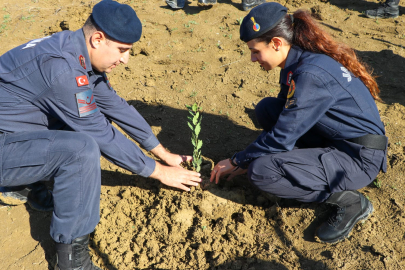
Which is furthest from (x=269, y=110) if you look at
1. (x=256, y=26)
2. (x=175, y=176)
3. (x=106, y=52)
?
(x=106, y=52)

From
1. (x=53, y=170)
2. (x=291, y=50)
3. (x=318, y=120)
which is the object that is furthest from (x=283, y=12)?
(x=53, y=170)

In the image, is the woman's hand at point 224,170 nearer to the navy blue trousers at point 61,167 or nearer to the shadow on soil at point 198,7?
the navy blue trousers at point 61,167

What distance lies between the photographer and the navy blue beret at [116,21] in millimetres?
2303

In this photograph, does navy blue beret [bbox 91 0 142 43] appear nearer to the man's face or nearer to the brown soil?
the man's face

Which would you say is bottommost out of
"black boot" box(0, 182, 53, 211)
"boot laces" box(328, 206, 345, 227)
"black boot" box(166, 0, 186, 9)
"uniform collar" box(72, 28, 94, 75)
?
"black boot" box(0, 182, 53, 211)

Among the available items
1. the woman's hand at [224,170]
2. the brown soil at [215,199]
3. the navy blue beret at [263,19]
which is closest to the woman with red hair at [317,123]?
the navy blue beret at [263,19]

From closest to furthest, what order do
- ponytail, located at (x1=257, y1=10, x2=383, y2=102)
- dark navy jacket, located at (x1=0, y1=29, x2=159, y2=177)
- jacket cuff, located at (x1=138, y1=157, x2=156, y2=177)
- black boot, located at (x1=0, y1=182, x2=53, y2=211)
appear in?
dark navy jacket, located at (x1=0, y1=29, x2=159, y2=177) → ponytail, located at (x1=257, y1=10, x2=383, y2=102) → jacket cuff, located at (x1=138, y1=157, x2=156, y2=177) → black boot, located at (x1=0, y1=182, x2=53, y2=211)

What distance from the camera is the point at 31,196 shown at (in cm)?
310

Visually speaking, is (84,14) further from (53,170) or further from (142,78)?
(53,170)

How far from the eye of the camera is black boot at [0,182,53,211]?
3.08 metres

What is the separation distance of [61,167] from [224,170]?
1.28m

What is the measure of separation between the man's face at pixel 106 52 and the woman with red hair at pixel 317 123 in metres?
0.91

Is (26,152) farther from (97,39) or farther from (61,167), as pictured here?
(97,39)

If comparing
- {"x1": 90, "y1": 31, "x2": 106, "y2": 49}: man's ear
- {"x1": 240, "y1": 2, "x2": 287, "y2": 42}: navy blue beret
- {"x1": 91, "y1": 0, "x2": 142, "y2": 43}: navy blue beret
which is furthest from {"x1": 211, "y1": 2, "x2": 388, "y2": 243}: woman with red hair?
{"x1": 90, "y1": 31, "x2": 106, "y2": 49}: man's ear
